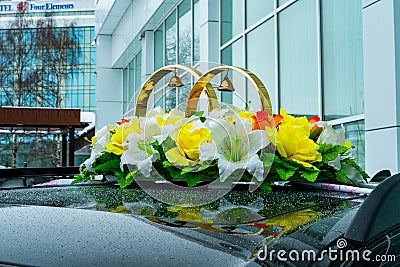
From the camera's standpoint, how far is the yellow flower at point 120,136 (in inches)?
51.7

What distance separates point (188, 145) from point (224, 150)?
7 cm

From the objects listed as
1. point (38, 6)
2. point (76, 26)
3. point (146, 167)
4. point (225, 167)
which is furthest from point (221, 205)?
point (38, 6)

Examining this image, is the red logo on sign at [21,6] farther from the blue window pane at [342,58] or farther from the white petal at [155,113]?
the white petal at [155,113]

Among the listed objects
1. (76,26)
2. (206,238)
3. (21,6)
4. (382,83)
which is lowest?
(206,238)

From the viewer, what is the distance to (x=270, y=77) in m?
7.30

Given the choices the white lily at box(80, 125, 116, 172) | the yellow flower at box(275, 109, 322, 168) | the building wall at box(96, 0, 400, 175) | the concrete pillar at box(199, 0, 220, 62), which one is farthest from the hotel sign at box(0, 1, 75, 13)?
the yellow flower at box(275, 109, 322, 168)

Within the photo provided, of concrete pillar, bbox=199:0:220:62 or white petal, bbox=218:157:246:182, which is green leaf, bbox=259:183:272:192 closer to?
white petal, bbox=218:157:246:182

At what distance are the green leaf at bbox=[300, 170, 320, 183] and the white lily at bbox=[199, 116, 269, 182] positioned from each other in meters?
0.12

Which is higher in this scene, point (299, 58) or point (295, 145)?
point (299, 58)

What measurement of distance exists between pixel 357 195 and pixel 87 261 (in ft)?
Answer: 2.24

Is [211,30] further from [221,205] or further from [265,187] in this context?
[221,205]

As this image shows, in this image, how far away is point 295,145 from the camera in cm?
125

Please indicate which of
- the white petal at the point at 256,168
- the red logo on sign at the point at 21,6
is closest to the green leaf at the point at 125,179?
the white petal at the point at 256,168

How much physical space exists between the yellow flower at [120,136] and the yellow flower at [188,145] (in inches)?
6.9
